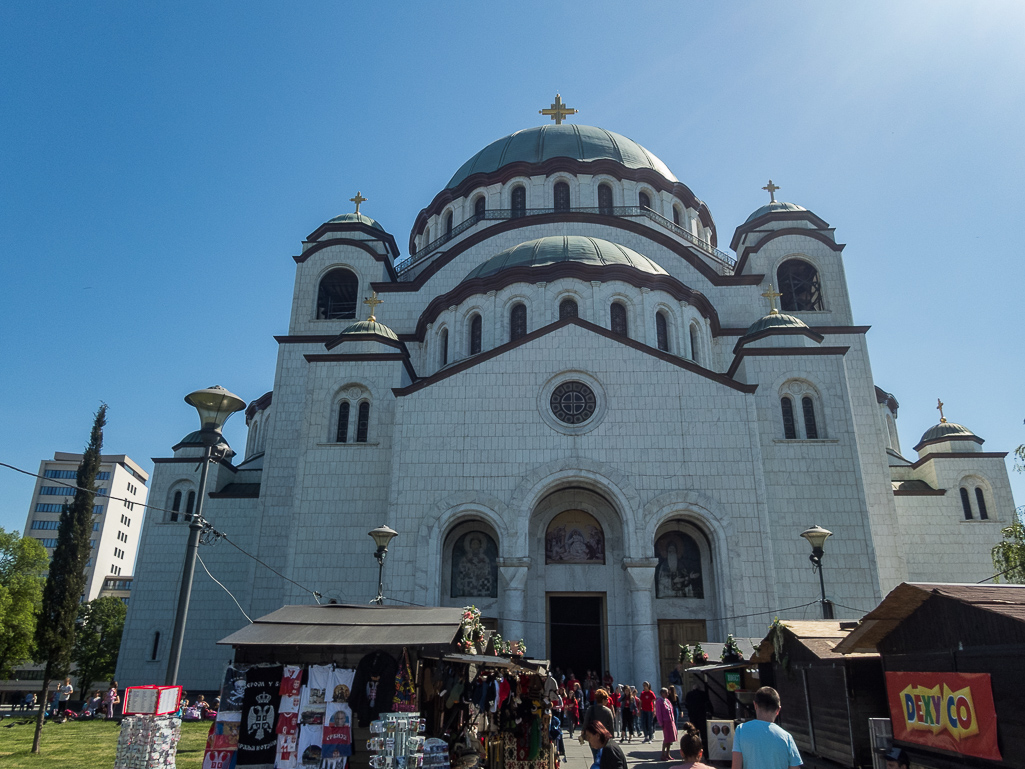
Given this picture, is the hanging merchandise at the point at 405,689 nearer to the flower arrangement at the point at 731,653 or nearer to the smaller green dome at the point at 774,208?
the flower arrangement at the point at 731,653

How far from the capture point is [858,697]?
7.69 metres

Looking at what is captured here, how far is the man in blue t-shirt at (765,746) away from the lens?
466 cm

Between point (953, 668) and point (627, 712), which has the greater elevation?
point (953, 668)

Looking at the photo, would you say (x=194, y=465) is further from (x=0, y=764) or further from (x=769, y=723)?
(x=769, y=723)

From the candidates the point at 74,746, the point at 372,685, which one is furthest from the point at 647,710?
the point at 74,746

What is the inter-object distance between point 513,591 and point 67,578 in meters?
10.5

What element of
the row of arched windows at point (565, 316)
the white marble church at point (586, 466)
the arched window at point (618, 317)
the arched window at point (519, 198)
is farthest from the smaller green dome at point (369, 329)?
the arched window at point (519, 198)

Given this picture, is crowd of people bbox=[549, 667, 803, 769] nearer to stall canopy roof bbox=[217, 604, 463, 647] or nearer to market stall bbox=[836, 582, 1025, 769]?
market stall bbox=[836, 582, 1025, 769]

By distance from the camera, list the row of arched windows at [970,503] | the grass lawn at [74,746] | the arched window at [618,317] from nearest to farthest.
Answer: the grass lawn at [74,746] → the arched window at [618,317] → the row of arched windows at [970,503]

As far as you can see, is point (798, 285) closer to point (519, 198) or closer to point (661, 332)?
point (661, 332)

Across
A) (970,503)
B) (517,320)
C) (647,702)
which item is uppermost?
(517,320)

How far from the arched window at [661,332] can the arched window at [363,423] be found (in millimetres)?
9479

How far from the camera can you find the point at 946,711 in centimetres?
579

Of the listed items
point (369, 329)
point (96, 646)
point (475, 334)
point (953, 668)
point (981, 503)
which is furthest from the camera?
point (96, 646)
